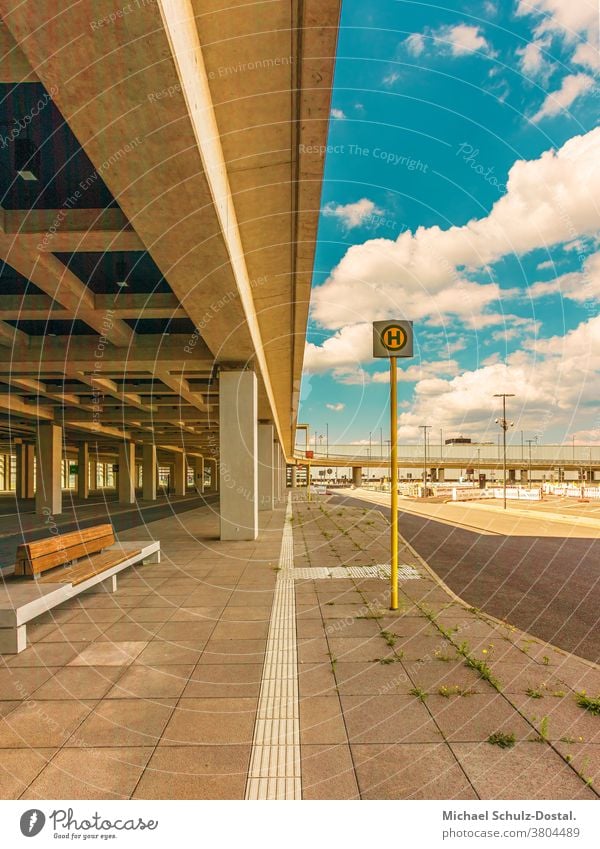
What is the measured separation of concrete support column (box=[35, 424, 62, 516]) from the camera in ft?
86.6

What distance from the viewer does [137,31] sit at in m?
3.82

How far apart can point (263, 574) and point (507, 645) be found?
5.00m

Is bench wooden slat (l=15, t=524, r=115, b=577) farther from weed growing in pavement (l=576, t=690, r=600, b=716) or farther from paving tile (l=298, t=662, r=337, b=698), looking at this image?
weed growing in pavement (l=576, t=690, r=600, b=716)

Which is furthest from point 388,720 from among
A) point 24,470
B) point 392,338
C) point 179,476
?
point 179,476

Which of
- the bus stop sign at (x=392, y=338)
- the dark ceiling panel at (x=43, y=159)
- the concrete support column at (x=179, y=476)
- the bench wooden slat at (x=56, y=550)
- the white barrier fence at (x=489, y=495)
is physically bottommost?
the white barrier fence at (x=489, y=495)

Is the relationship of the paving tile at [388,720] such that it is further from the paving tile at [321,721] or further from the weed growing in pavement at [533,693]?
the weed growing in pavement at [533,693]

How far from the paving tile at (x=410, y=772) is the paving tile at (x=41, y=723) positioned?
1.91 meters

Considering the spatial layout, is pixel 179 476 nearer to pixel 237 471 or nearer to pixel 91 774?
pixel 237 471

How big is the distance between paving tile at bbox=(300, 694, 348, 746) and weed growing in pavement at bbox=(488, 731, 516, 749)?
35.7 inches

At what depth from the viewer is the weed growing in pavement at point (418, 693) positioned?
410 centimetres

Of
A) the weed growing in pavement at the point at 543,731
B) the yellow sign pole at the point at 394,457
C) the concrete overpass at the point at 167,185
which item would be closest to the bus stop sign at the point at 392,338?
the yellow sign pole at the point at 394,457

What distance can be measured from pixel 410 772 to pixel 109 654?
3266mm

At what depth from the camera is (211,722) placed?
12.3 feet

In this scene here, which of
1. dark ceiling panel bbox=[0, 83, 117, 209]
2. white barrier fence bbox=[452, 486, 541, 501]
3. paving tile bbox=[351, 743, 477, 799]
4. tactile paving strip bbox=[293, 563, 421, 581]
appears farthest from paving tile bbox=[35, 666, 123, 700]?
white barrier fence bbox=[452, 486, 541, 501]
